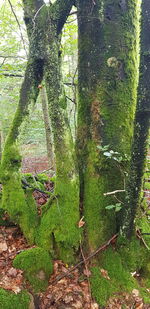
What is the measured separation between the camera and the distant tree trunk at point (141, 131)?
66.3 inches

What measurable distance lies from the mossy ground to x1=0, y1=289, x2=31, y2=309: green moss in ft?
2.47

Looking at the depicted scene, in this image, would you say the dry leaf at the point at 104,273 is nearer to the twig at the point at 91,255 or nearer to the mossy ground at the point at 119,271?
the mossy ground at the point at 119,271

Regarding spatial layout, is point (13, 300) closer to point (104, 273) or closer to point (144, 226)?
point (104, 273)

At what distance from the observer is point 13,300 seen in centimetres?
213

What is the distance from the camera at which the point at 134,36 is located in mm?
3188

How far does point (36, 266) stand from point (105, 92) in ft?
8.07

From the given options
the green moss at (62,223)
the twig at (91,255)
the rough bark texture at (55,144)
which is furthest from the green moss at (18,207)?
the twig at (91,255)

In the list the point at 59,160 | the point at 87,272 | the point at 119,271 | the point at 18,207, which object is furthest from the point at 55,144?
the point at 119,271

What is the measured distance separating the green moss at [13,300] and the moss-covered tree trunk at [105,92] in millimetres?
1180

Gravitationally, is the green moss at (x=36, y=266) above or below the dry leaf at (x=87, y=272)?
above

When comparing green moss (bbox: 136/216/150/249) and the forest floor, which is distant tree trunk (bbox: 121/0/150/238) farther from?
the forest floor

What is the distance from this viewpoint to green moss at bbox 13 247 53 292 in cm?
240

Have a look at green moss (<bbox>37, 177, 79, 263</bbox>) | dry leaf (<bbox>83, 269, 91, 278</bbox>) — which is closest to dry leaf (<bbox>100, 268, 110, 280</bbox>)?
dry leaf (<bbox>83, 269, 91, 278</bbox>)

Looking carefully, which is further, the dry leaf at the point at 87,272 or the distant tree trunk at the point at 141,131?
the dry leaf at the point at 87,272
